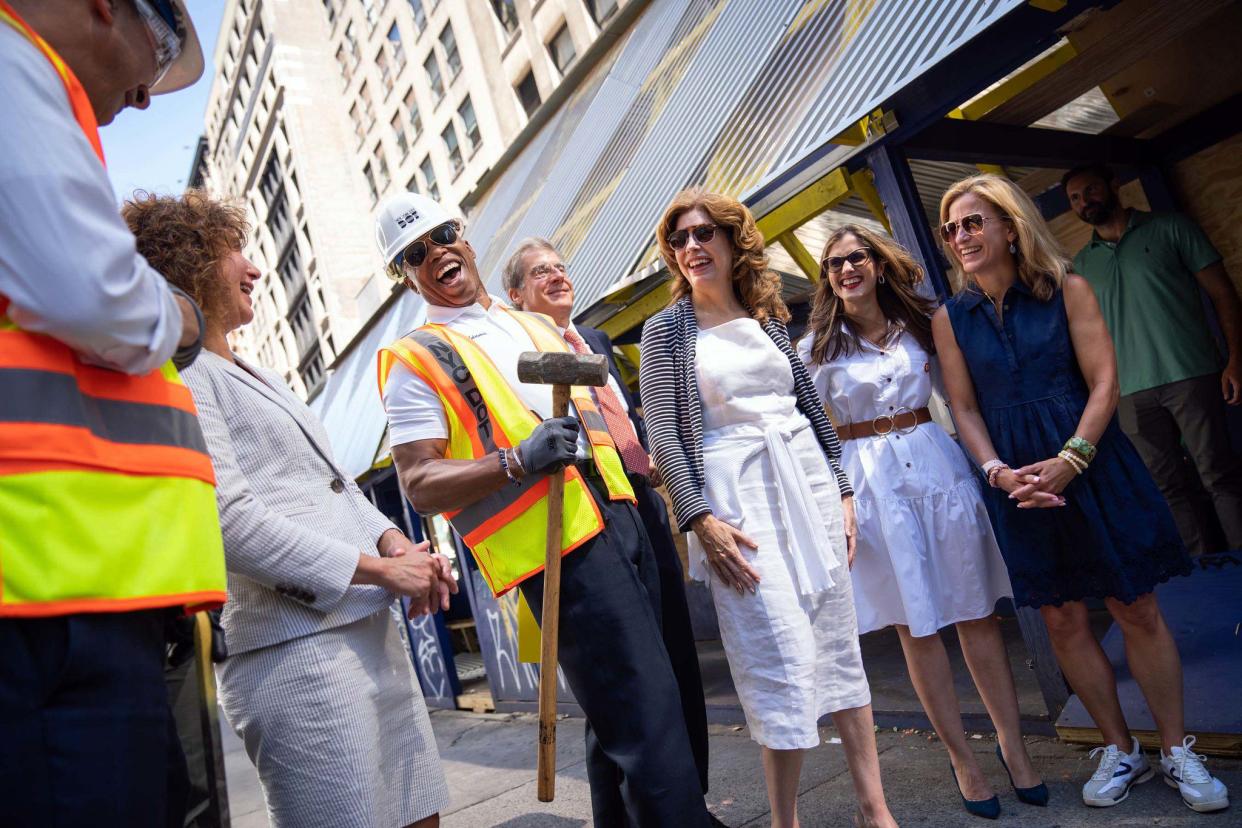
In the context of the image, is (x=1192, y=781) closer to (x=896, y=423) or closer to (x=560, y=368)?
(x=896, y=423)

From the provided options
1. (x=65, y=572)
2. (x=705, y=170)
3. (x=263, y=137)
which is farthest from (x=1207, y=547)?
(x=263, y=137)

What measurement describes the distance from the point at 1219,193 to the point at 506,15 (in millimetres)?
20700

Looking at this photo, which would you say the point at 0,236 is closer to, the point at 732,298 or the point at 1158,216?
the point at 732,298

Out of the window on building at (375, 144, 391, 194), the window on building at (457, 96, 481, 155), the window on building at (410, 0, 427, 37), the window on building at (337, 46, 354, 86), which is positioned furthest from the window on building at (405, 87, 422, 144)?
the window on building at (337, 46, 354, 86)

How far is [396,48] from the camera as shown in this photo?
28.8 metres

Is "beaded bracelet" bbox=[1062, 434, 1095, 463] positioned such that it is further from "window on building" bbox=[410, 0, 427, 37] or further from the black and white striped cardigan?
"window on building" bbox=[410, 0, 427, 37]

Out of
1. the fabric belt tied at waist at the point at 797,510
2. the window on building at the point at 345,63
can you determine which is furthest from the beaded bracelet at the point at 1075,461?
the window on building at the point at 345,63

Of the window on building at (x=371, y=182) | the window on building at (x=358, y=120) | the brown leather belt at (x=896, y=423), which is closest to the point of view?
the brown leather belt at (x=896, y=423)

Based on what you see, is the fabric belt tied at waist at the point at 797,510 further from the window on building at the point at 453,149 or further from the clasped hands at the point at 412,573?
the window on building at the point at 453,149

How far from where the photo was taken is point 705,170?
14.5 ft

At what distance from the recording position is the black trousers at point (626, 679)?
2168mm

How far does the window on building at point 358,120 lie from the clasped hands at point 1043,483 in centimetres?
3318

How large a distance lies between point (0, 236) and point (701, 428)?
2030 mm

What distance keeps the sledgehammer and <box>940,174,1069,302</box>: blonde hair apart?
1.54 meters
